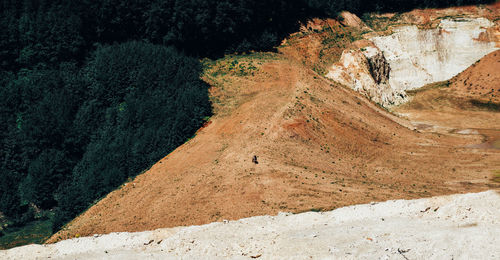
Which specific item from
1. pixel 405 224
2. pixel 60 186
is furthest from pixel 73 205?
pixel 405 224

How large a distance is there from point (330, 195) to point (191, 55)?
31.0 m

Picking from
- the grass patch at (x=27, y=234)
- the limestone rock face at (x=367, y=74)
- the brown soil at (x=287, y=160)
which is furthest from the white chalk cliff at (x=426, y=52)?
the grass patch at (x=27, y=234)

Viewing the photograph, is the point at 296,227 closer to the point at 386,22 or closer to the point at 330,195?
the point at 330,195

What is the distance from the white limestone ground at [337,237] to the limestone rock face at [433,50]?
131ft

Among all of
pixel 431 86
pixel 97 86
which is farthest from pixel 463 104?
pixel 97 86

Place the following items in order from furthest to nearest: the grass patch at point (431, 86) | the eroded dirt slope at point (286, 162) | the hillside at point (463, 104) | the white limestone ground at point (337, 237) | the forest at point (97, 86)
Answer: the grass patch at point (431, 86)
the hillside at point (463, 104)
the forest at point (97, 86)
the eroded dirt slope at point (286, 162)
the white limestone ground at point (337, 237)

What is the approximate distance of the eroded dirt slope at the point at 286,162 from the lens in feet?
94.5

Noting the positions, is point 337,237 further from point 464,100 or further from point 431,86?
point 431,86

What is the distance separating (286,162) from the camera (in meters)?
33.2

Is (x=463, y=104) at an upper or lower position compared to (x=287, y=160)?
lower

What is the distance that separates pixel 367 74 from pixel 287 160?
2482cm

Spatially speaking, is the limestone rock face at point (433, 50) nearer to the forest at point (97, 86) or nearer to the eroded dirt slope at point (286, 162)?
the eroded dirt slope at point (286, 162)

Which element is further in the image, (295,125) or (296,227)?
(295,125)

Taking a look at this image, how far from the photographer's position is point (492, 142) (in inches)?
1670
